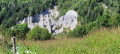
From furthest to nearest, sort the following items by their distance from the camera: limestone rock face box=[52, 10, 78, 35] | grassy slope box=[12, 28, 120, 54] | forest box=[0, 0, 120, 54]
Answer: limestone rock face box=[52, 10, 78, 35] → forest box=[0, 0, 120, 54] → grassy slope box=[12, 28, 120, 54]

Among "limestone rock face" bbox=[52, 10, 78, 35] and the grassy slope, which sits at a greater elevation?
the grassy slope

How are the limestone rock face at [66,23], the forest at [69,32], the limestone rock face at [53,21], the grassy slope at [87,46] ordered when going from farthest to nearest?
1. the limestone rock face at [53,21]
2. the limestone rock face at [66,23]
3. the forest at [69,32]
4. the grassy slope at [87,46]

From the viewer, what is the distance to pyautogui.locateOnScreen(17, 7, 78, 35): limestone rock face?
60.2 metres

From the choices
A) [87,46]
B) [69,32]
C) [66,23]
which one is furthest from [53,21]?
[87,46]

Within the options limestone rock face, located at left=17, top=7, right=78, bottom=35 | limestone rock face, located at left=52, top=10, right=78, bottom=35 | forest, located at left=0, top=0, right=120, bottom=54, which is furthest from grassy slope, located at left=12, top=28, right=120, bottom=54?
limestone rock face, located at left=52, top=10, right=78, bottom=35

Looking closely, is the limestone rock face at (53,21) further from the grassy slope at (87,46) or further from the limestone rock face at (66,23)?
the grassy slope at (87,46)

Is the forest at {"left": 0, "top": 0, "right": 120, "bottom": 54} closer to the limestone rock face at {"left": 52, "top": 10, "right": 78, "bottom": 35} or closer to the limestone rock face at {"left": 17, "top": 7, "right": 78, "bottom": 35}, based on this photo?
the limestone rock face at {"left": 52, "top": 10, "right": 78, "bottom": 35}

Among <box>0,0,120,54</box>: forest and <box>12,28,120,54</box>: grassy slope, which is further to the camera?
<box>0,0,120,54</box>: forest

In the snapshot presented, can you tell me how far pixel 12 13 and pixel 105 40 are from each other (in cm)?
8234

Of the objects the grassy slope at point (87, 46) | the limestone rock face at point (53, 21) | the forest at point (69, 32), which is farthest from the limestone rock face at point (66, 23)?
the grassy slope at point (87, 46)

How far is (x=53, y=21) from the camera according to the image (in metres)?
69.9

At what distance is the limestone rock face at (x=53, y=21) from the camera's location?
197 feet

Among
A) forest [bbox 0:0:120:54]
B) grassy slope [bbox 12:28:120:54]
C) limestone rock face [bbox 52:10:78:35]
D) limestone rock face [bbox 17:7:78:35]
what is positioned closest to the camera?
grassy slope [bbox 12:28:120:54]

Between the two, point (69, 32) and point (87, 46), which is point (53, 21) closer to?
point (69, 32)
